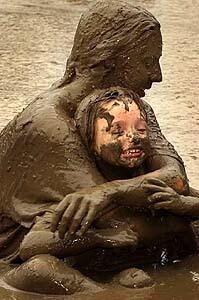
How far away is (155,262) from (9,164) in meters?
0.58

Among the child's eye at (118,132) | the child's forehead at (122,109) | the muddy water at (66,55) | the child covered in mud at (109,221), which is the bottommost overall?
the muddy water at (66,55)

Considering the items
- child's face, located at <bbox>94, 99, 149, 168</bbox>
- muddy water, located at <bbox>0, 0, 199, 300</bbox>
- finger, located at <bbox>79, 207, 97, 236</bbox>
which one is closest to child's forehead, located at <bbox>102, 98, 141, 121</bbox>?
child's face, located at <bbox>94, 99, 149, 168</bbox>

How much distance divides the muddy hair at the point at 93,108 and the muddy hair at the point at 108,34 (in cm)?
11

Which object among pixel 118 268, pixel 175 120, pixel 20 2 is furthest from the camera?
pixel 20 2

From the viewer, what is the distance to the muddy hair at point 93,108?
12.0 ft

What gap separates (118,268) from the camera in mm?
3680

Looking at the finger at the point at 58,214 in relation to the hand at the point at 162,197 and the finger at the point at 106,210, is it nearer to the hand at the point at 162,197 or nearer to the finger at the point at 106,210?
the finger at the point at 106,210

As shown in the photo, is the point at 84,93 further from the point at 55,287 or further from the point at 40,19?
the point at 40,19

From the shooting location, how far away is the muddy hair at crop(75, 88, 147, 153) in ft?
12.0

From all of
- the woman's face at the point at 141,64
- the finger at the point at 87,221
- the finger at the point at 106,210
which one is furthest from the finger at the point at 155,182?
the woman's face at the point at 141,64

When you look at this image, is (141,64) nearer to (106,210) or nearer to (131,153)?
(131,153)

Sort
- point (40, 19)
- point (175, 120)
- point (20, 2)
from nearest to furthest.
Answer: point (175, 120) → point (40, 19) → point (20, 2)

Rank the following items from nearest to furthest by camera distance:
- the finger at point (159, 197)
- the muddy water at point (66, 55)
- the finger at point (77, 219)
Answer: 1. the finger at point (77, 219)
2. the finger at point (159, 197)
3. the muddy water at point (66, 55)

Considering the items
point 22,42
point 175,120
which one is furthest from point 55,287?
point 22,42
